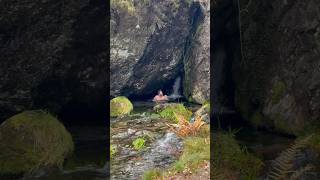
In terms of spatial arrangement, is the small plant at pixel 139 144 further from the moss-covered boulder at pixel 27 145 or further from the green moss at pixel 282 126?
the green moss at pixel 282 126

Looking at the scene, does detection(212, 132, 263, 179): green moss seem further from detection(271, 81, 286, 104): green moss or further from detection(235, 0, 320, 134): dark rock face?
detection(271, 81, 286, 104): green moss

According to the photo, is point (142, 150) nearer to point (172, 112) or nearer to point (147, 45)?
point (172, 112)

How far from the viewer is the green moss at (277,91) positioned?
9.44 meters

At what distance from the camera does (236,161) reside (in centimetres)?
714

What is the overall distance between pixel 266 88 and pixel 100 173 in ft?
15.9

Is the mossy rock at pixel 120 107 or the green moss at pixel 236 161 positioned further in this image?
the mossy rock at pixel 120 107

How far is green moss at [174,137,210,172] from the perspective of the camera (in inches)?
313

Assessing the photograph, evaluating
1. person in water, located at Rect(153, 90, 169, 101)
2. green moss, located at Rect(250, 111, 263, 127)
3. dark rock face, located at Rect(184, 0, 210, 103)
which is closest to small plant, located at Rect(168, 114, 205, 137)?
green moss, located at Rect(250, 111, 263, 127)

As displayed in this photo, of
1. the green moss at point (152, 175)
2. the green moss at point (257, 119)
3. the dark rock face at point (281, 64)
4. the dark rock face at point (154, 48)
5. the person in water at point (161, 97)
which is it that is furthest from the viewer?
the dark rock face at point (154, 48)

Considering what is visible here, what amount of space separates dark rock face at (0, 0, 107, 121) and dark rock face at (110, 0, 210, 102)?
12.7 m

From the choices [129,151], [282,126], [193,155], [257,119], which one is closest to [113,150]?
[129,151]

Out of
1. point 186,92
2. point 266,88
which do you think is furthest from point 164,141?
point 186,92

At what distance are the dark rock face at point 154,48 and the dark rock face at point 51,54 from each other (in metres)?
12.7

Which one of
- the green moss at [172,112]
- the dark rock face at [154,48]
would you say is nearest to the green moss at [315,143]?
the green moss at [172,112]
